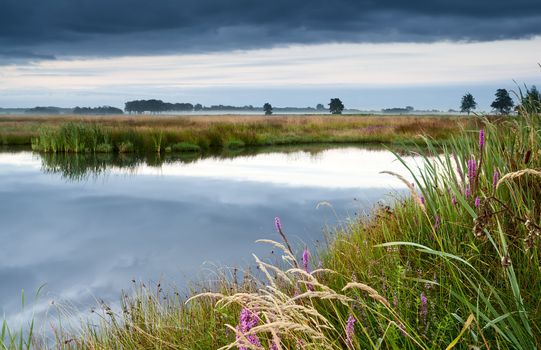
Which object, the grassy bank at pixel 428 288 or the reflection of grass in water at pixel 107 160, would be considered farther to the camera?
the reflection of grass in water at pixel 107 160

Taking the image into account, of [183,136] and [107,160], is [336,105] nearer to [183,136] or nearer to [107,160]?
[183,136]

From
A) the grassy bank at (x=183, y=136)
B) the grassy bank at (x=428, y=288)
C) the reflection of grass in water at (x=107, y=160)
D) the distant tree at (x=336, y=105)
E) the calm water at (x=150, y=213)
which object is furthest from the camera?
the distant tree at (x=336, y=105)

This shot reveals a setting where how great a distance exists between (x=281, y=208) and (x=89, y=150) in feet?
50.9

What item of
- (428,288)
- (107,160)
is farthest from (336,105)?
(428,288)

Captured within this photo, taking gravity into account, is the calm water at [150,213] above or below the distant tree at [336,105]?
below

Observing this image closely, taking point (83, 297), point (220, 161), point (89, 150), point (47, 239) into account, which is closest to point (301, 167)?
point (220, 161)

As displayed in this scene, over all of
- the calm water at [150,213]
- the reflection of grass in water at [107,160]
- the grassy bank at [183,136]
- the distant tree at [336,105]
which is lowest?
the calm water at [150,213]

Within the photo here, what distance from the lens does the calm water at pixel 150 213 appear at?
30.0 ft

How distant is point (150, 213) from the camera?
14.6m

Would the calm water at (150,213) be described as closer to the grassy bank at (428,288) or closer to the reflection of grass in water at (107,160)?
the reflection of grass in water at (107,160)

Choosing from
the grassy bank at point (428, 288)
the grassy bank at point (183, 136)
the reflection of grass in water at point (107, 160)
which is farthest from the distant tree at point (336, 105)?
the grassy bank at point (428, 288)

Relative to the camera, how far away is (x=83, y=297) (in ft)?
25.6

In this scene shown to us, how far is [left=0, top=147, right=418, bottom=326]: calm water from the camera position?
9.13 metres

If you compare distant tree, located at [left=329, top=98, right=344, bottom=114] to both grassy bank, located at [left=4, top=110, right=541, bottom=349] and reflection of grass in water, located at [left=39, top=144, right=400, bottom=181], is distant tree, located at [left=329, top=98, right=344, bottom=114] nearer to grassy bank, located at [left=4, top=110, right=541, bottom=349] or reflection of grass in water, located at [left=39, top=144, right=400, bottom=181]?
reflection of grass in water, located at [left=39, top=144, right=400, bottom=181]
